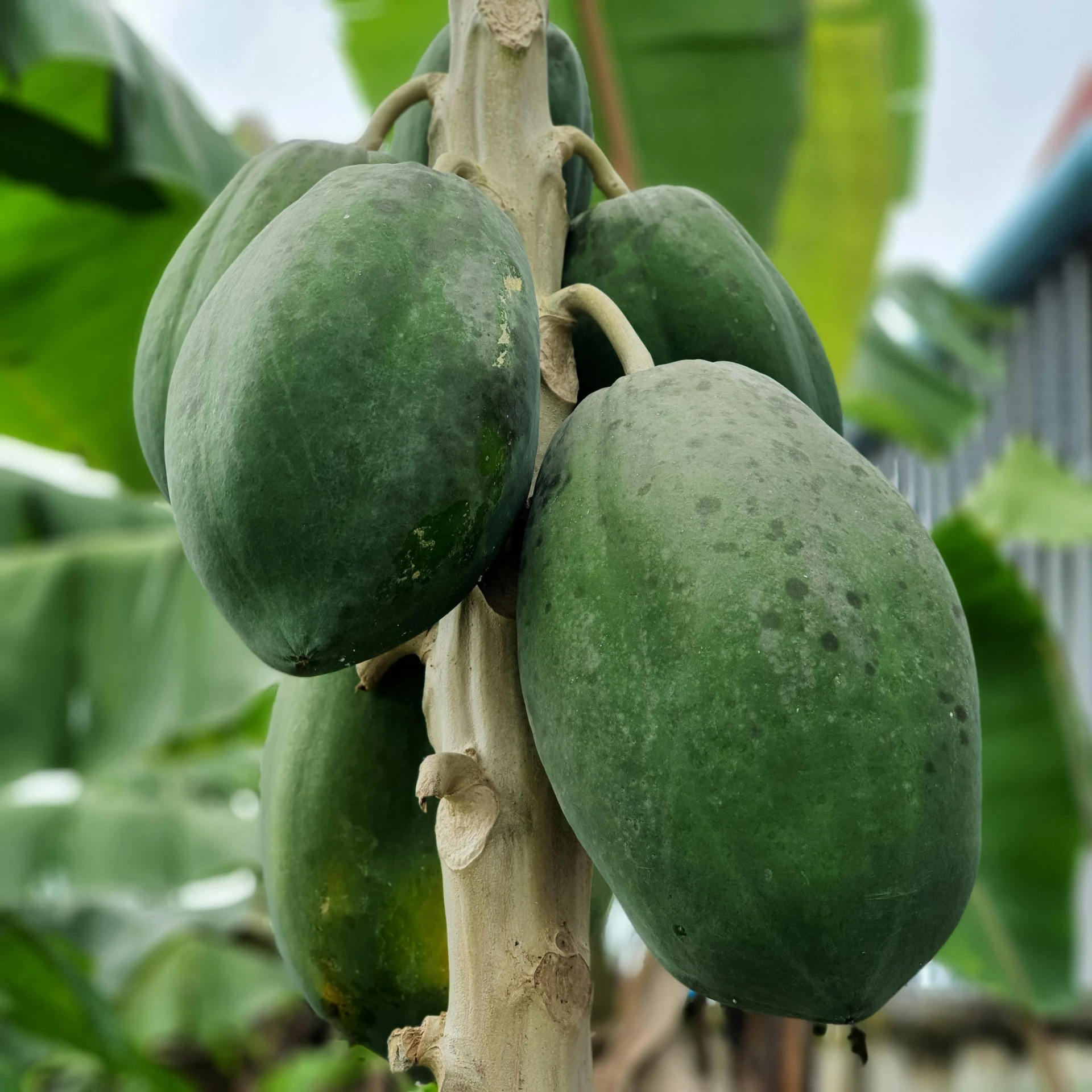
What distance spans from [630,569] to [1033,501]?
138 inches

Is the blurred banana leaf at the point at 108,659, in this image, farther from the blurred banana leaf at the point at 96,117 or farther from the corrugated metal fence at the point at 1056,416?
the corrugated metal fence at the point at 1056,416

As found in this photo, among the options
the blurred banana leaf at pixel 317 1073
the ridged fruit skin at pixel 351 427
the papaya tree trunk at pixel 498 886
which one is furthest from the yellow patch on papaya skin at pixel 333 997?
the blurred banana leaf at pixel 317 1073

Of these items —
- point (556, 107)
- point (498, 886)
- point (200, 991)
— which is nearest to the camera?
point (498, 886)

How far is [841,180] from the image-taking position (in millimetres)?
3350

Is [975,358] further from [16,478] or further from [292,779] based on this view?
[292,779]

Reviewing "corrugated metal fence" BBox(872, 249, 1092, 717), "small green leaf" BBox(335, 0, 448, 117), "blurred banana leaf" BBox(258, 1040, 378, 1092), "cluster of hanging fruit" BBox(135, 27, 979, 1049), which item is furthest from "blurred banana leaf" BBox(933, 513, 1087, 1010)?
"cluster of hanging fruit" BBox(135, 27, 979, 1049)

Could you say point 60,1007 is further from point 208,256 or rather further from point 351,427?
point 351,427

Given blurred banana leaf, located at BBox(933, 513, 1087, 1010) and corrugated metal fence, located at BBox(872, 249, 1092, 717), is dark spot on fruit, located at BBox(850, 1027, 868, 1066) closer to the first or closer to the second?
blurred banana leaf, located at BBox(933, 513, 1087, 1010)

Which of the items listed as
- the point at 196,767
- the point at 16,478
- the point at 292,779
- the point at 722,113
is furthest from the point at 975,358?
the point at 292,779

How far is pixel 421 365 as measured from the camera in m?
0.72

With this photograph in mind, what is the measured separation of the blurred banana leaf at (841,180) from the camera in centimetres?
328

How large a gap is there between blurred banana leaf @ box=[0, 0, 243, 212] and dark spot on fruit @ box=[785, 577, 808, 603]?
196 cm

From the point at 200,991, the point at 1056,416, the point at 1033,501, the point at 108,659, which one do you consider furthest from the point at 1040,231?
the point at 200,991

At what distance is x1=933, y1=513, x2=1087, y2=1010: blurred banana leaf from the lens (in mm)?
3008
